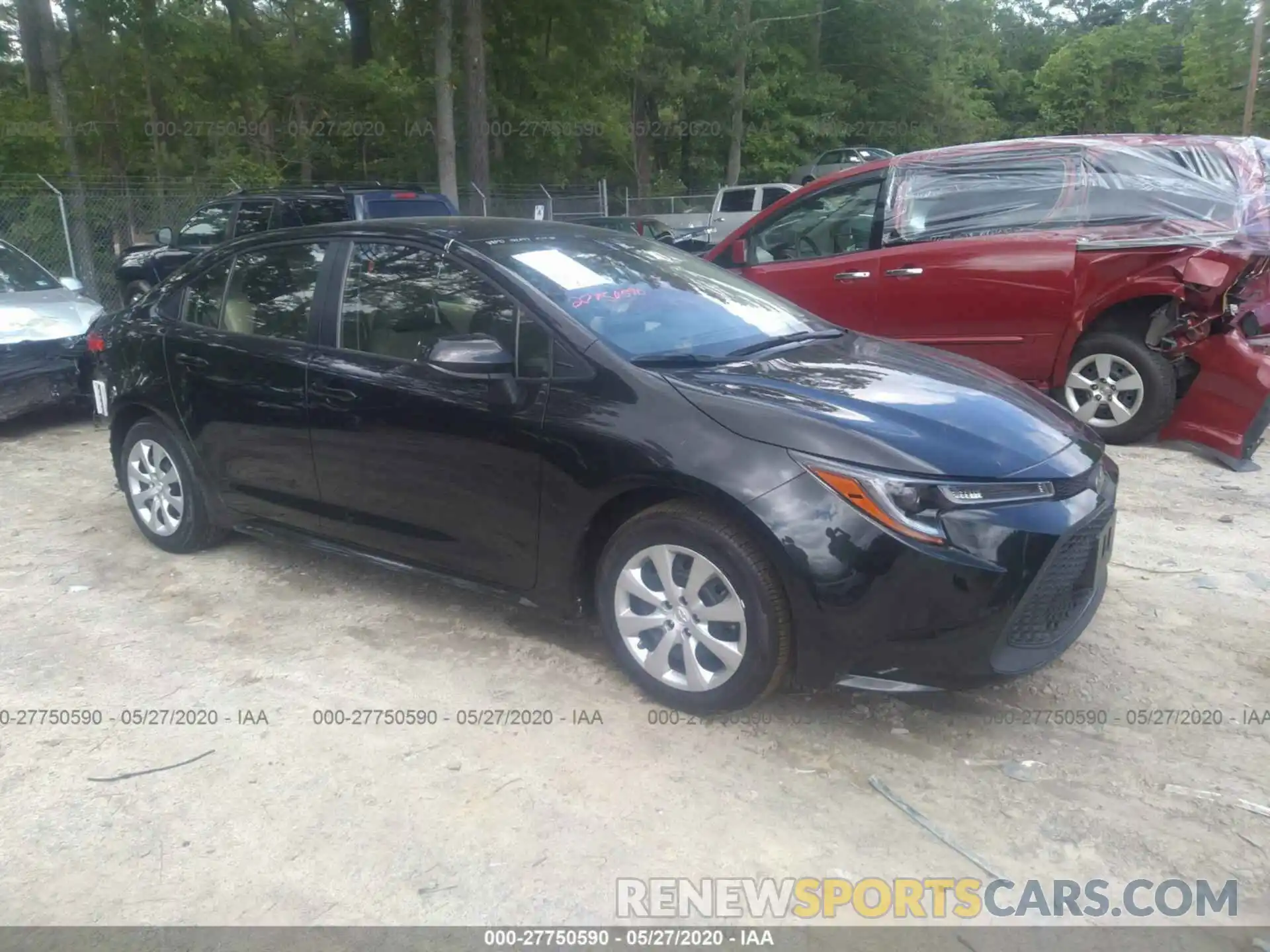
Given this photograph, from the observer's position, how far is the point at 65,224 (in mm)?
12898

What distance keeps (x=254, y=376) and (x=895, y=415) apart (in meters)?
2.72

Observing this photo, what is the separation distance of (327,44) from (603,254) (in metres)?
21.3

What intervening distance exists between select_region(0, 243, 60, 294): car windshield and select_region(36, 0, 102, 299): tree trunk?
4562 mm

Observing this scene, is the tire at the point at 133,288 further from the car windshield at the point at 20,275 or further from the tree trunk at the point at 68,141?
the car windshield at the point at 20,275

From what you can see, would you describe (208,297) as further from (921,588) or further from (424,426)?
(921,588)

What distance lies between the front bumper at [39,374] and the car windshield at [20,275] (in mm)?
908

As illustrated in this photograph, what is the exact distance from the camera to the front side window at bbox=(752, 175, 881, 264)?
716 cm

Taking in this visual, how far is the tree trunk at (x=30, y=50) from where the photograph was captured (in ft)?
47.3

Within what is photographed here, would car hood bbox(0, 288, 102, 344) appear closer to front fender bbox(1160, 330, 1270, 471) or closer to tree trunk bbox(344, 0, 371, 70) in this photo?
front fender bbox(1160, 330, 1270, 471)

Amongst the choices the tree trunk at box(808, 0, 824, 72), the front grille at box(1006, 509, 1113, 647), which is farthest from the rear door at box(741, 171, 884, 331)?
the tree trunk at box(808, 0, 824, 72)

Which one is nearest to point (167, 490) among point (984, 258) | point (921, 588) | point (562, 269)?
point (562, 269)

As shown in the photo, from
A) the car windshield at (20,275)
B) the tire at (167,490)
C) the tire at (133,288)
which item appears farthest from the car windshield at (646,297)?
the tire at (133,288)

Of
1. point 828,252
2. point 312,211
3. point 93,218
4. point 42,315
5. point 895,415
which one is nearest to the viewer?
point 895,415

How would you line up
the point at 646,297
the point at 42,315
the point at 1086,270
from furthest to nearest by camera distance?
the point at 42,315
the point at 1086,270
the point at 646,297
